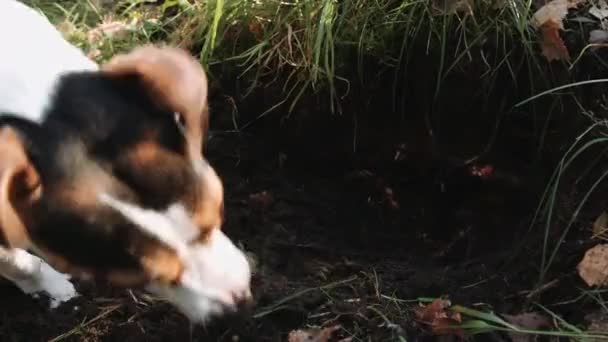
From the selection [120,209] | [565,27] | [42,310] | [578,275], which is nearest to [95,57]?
[42,310]

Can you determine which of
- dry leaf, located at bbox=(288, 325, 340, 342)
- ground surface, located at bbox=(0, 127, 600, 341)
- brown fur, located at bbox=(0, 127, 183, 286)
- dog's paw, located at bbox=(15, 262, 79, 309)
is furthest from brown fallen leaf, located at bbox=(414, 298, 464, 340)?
dog's paw, located at bbox=(15, 262, 79, 309)

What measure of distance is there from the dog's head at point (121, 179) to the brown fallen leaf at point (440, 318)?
0.48m

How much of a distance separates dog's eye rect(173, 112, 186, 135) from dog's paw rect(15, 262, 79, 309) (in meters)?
Result: 0.64

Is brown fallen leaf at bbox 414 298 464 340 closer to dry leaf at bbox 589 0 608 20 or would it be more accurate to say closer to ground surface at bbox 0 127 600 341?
ground surface at bbox 0 127 600 341

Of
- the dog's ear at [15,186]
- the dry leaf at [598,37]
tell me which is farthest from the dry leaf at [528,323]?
the dog's ear at [15,186]

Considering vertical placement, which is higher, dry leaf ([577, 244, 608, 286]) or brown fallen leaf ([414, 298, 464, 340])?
dry leaf ([577, 244, 608, 286])

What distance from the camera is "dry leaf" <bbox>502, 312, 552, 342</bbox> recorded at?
1.55 metres

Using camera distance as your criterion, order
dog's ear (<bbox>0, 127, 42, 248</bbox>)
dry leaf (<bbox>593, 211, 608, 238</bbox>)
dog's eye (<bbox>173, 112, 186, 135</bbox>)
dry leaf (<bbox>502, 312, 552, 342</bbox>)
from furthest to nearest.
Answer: dry leaf (<bbox>593, 211, 608, 238</bbox>), dry leaf (<bbox>502, 312, 552, 342</bbox>), dog's eye (<bbox>173, 112, 186, 135</bbox>), dog's ear (<bbox>0, 127, 42, 248</bbox>)

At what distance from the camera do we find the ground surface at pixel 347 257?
170cm

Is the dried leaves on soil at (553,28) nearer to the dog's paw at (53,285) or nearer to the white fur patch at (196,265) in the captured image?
the white fur patch at (196,265)

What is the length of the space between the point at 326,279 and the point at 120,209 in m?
0.68

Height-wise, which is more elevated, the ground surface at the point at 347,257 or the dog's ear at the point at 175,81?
the dog's ear at the point at 175,81

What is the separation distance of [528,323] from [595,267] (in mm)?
181

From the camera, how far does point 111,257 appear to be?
1.32 m
